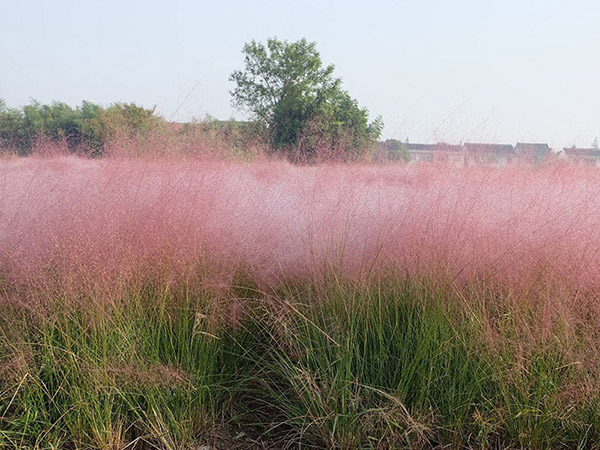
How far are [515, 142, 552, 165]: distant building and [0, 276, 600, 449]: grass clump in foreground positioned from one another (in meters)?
2.67

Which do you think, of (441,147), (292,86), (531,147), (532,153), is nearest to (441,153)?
(441,147)

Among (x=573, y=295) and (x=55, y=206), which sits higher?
(x=55, y=206)

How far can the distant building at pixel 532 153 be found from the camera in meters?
4.52

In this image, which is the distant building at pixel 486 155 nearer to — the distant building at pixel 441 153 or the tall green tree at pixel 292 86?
the distant building at pixel 441 153

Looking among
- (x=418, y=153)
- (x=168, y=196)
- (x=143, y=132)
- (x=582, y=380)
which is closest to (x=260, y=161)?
(x=143, y=132)

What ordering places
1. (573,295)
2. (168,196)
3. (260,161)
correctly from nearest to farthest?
(573,295), (168,196), (260,161)

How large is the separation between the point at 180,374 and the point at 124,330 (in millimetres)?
284

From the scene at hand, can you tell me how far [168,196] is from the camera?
2.70 m

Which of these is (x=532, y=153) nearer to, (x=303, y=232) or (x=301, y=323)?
(x=303, y=232)

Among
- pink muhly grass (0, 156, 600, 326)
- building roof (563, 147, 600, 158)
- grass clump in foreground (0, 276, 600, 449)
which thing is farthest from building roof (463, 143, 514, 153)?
grass clump in foreground (0, 276, 600, 449)

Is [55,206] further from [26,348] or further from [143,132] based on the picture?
[143,132]

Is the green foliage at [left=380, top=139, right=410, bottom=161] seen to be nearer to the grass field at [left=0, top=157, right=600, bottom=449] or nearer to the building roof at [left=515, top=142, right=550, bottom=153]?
the building roof at [left=515, top=142, right=550, bottom=153]

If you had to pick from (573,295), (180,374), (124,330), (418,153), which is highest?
(418,153)

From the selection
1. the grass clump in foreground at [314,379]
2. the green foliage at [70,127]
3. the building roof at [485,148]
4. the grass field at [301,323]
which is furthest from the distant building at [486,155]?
the green foliage at [70,127]
